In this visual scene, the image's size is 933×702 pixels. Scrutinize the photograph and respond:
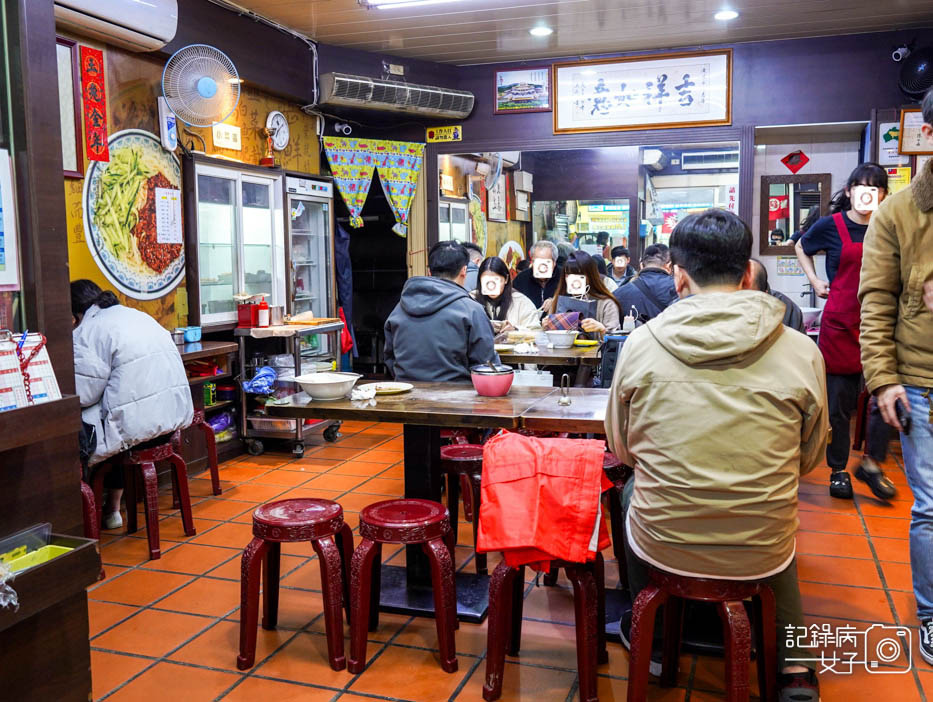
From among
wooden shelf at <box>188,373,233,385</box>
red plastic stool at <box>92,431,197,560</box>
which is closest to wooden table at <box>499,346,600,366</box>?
red plastic stool at <box>92,431,197,560</box>

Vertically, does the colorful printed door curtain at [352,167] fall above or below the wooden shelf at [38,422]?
above

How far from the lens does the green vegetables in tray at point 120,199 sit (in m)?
4.76

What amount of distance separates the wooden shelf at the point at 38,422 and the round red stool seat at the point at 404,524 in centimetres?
101

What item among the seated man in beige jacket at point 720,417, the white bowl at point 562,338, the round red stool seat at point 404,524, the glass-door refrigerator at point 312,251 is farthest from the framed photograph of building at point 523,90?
the seated man in beige jacket at point 720,417

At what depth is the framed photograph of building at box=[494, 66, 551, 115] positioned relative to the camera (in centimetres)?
721

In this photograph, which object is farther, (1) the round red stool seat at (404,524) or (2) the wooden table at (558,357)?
(2) the wooden table at (558,357)

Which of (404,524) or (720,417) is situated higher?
(720,417)

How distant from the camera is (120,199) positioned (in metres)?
4.88

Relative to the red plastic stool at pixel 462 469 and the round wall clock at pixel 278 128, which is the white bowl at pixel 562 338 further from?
the round wall clock at pixel 278 128

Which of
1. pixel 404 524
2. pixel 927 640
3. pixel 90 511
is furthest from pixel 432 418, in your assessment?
pixel 90 511

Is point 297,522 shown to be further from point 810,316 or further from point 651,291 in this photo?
point 810,316

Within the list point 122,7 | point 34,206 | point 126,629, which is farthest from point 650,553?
point 122,7

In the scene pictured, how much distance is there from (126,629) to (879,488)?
3924 mm

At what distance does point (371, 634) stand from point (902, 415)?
1.99 m
